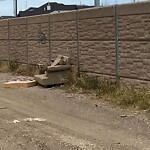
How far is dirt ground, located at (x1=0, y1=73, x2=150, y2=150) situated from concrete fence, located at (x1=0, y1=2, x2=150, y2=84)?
5.04ft

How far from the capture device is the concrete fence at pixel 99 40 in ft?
43.4

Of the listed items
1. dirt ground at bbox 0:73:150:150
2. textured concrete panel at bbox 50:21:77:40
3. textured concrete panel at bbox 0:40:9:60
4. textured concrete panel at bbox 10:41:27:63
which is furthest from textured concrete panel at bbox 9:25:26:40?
dirt ground at bbox 0:73:150:150

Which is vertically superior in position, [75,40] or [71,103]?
[75,40]

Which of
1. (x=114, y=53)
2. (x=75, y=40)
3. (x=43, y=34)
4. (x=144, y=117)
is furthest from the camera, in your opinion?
(x=43, y=34)

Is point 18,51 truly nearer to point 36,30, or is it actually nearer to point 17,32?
point 17,32

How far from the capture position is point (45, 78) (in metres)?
16.7

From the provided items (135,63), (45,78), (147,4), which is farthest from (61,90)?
(147,4)

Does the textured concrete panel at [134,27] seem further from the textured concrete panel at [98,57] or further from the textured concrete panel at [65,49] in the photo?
the textured concrete panel at [65,49]

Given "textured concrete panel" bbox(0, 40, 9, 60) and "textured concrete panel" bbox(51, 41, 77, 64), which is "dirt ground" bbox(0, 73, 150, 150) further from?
"textured concrete panel" bbox(0, 40, 9, 60)

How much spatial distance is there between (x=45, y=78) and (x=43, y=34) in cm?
420

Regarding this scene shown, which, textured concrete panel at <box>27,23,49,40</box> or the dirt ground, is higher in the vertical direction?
textured concrete panel at <box>27,23,49,40</box>

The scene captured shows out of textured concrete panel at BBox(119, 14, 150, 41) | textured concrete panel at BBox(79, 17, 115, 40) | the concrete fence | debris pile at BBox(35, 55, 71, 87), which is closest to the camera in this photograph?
textured concrete panel at BBox(119, 14, 150, 41)

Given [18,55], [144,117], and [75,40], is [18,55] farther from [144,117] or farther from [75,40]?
[144,117]

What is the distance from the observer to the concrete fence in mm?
13227
